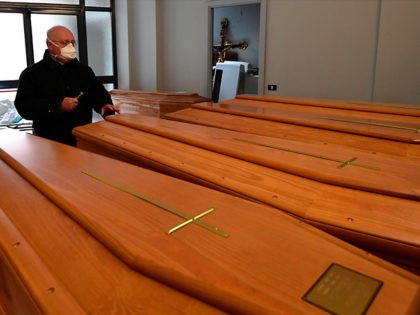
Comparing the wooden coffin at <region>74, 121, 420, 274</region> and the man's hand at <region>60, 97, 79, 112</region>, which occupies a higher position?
the man's hand at <region>60, 97, 79, 112</region>

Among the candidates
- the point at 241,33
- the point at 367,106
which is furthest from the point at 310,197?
the point at 241,33

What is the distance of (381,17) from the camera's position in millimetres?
4008

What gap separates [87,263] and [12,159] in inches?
41.9

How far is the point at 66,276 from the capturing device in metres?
0.88

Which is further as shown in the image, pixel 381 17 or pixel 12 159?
pixel 381 17

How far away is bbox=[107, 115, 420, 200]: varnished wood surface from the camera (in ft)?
4.28

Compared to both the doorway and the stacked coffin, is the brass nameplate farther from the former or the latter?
the doorway

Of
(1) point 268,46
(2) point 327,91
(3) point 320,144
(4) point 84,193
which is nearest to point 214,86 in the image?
(1) point 268,46

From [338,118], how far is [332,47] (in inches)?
93.6

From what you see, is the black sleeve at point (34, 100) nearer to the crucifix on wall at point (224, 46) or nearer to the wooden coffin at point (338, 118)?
the wooden coffin at point (338, 118)

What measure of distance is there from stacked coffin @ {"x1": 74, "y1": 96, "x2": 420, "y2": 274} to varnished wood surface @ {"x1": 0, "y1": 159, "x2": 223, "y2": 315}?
0.52 m

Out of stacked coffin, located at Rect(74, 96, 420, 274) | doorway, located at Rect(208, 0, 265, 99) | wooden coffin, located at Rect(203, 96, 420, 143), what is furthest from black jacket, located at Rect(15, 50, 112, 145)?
doorway, located at Rect(208, 0, 265, 99)

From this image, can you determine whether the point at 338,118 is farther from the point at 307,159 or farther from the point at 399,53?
the point at 399,53

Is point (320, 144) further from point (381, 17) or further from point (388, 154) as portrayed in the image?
point (381, 17)
